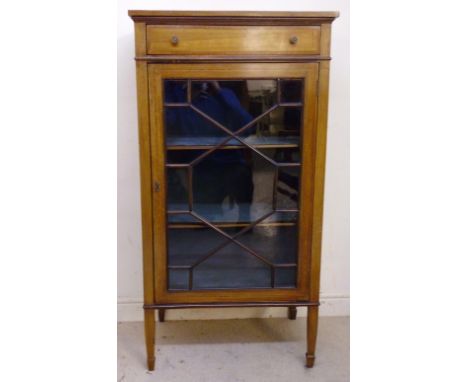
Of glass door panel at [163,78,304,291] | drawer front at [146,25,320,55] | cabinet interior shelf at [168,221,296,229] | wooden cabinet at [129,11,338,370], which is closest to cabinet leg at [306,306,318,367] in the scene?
wooden cabinet at [129,11,338,370]

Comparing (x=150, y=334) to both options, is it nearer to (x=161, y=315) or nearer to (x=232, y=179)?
(x=161, y=315)

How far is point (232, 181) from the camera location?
1334mm

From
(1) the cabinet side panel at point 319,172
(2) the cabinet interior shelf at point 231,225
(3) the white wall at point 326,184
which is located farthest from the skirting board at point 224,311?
(2) the cabinet interior shelf at point 231,225

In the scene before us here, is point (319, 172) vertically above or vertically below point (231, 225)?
above

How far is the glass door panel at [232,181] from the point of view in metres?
1.25

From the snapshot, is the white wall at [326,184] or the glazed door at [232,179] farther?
the white wall at [326,184]

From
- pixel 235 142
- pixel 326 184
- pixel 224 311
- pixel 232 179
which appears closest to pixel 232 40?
pixel 235 142

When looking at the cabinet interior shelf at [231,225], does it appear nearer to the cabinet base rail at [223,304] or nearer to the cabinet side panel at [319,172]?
the cabinet side panel at [319,172]

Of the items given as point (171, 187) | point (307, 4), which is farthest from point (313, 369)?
point (307, 4)

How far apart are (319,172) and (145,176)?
53 centimetres

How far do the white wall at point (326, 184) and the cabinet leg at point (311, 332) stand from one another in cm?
32

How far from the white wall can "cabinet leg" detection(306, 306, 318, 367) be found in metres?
0.32

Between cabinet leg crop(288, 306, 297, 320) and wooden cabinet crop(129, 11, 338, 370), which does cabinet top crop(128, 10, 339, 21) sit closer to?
wooden cabinet crop(129, 11, 338, 370)

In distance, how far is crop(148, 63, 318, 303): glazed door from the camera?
1.23 metres
